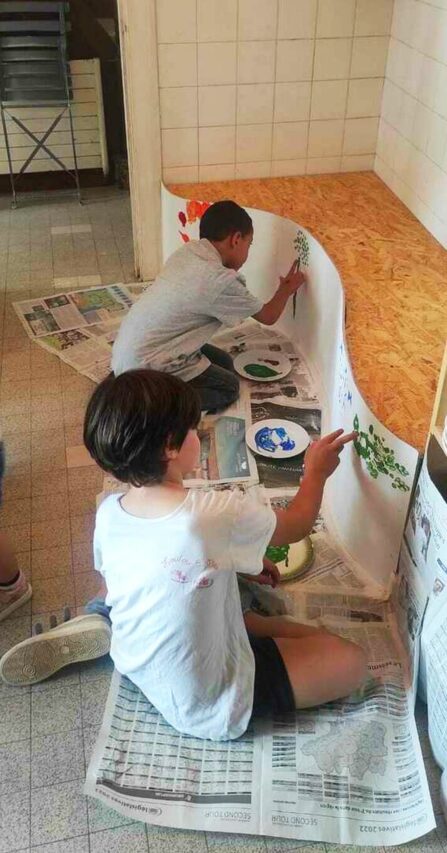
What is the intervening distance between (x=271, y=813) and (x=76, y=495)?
38.9 inches

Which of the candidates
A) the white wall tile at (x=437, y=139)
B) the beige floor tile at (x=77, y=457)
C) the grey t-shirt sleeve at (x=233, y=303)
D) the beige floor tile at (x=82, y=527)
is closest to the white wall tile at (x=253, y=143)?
the white wall tile at (x=437, y=139)

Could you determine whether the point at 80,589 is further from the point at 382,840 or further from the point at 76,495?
the point at 382,840

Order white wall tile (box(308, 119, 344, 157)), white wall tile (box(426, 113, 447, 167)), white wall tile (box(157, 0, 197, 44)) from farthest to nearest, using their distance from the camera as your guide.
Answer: white wall tile (box(308, 119, 344, 157))
white wall tile (box(157, 0, 197, 44))
white wall tile (box(426, 113, 447, 167))

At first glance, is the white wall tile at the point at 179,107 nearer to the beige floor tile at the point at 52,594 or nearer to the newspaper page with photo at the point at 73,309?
the newspaper page with photo at the point at 73,309

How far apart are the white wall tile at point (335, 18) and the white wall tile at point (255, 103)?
0.27 m

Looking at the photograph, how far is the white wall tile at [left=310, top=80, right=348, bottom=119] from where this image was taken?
2.71 m

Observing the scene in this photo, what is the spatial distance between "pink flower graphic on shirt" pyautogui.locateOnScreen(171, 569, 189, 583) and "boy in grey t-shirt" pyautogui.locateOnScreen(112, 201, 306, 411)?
3.34ft

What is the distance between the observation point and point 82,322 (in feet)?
8.99

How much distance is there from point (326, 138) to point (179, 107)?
24.0 inches

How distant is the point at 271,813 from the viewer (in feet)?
3.90

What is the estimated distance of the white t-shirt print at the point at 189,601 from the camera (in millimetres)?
1078

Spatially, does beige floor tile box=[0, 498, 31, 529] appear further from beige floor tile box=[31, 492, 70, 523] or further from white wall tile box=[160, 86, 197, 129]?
white wall tile box=[160, 86, 197, 129]

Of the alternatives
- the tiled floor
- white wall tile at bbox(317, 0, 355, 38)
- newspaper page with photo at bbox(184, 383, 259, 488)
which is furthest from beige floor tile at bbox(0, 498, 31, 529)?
white wall tile at bbox(317, 0, 355, 38)

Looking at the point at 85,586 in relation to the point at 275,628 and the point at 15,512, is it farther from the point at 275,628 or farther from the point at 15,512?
the point at 275,628
